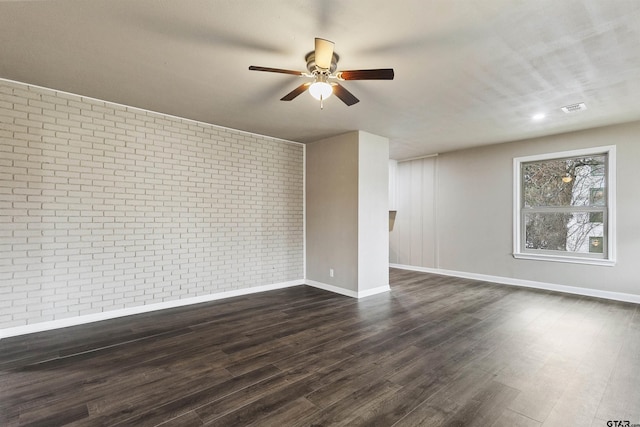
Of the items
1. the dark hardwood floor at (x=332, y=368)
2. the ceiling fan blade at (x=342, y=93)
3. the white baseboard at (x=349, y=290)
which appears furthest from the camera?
the white baseboard at (x=349, y=290)

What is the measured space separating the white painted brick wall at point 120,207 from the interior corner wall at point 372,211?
1.60 meters

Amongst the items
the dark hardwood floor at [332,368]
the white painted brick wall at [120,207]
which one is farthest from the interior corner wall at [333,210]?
the dark hardwood floor at [332,368]

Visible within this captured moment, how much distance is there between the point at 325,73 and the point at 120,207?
3154 millimetres

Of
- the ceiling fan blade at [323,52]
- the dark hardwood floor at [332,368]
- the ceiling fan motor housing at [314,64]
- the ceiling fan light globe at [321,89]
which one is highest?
the ceiling fan motor housing at [314,64]

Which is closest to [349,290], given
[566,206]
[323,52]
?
[323,52]

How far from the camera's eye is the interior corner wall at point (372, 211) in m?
4.84

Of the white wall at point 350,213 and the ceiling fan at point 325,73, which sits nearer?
the ceiling fan at point 325,73

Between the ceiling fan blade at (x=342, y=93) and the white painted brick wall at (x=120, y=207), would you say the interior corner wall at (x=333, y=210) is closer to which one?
the white painted brick wall at (x=120, y=207)

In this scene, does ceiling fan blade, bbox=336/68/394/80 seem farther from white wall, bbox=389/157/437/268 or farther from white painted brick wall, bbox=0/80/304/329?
white wall, bbox=389/157/437/268

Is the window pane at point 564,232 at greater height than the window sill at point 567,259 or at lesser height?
greater

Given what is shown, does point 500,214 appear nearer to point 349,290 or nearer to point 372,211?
point 372,211

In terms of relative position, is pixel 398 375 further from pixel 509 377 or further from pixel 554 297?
pixel 554 297

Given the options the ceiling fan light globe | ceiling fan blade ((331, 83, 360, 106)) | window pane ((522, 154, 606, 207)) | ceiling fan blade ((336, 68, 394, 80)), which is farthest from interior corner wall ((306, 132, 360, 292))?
window pane ((522, 154, 606, 207))

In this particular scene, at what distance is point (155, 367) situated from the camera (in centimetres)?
258
